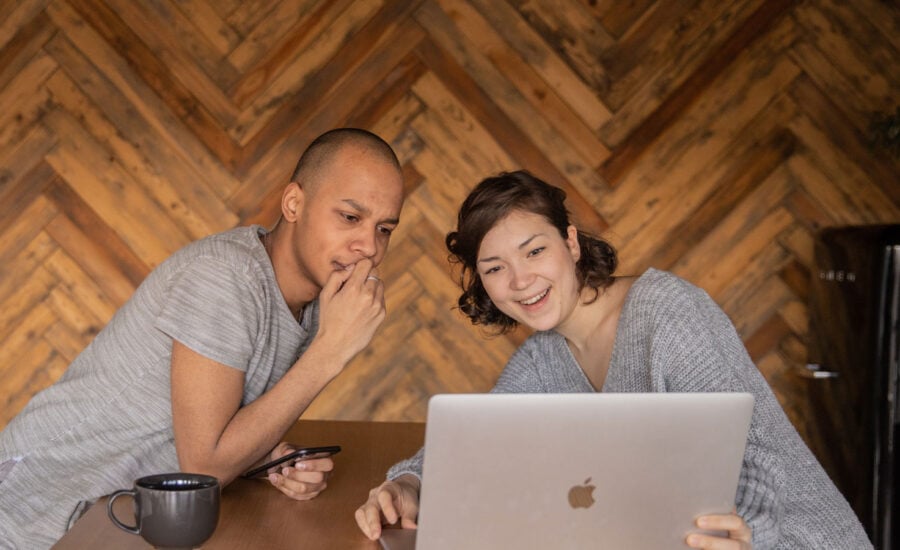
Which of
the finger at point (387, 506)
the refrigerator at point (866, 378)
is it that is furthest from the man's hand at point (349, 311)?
the refrigerator at point (866, 378)

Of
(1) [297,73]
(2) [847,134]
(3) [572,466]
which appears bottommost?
(2) [847,134]

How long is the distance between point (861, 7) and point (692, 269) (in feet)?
3.56

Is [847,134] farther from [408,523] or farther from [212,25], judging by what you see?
[408,523]

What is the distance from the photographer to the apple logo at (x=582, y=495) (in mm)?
1102

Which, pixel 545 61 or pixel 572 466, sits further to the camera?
pixel 545 61

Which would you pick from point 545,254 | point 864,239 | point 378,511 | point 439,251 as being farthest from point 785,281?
point 378,511

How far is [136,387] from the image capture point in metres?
1.73

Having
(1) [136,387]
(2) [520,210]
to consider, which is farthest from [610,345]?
(1) [136,387]

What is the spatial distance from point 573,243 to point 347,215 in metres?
0.47

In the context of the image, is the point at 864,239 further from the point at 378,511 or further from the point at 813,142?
the point at 378,511

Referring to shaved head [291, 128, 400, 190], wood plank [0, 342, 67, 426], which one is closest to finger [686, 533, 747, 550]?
shaved head [291, 128, 400, 190]

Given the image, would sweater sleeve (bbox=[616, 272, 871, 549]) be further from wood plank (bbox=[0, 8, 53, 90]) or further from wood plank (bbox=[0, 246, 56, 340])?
wood plank (bbox=[0, 8, 53, 90])

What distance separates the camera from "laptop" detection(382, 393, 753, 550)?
3.48 ft

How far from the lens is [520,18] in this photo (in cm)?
332
